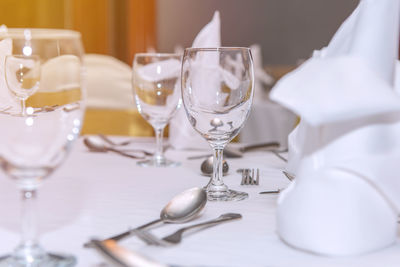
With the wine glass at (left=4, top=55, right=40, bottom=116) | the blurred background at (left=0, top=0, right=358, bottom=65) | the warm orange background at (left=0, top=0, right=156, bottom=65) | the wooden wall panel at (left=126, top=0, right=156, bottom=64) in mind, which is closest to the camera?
the wine glass at (left=4, top=55, right=40, bottom=116)

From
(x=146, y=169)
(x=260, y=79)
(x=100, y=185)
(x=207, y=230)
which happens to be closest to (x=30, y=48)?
(x=207, y=230)

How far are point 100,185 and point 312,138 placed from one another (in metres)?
0.47

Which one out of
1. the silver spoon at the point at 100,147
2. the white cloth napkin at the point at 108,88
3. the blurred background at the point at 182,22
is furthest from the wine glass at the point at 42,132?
the blurred background at the point at 182,22

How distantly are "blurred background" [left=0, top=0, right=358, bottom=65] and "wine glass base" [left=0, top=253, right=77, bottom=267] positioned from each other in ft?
15.6

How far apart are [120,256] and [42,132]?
0.17m

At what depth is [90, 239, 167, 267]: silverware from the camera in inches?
18.4

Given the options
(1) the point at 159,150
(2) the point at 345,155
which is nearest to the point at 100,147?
(1) the point at 159,150

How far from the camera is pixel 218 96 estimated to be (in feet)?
2.74

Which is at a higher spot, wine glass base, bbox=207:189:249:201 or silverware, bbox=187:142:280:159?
wine glass base, bbox=207:189:249:201

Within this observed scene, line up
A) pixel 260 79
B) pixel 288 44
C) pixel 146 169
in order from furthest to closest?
1. pixel 288 44
2. pixel 260 79
3. pixel 146 169

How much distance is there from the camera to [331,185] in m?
0.55

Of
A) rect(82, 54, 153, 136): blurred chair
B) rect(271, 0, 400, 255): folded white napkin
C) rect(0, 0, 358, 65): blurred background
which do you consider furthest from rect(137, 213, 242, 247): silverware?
rect(0, 0, 358, 65): blurred background

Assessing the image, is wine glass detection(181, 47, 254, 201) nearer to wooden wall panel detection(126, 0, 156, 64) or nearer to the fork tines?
the fork tines

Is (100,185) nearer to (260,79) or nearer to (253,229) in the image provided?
(253,229)
